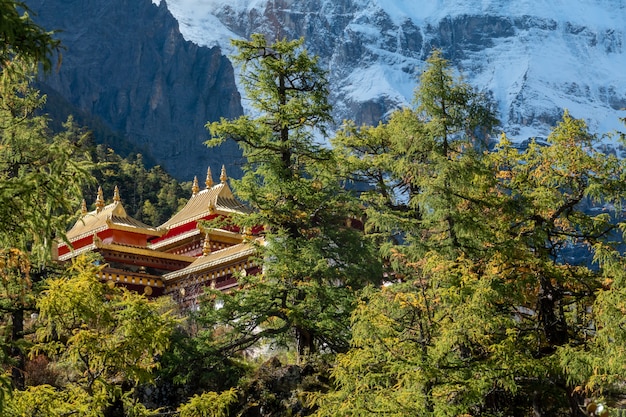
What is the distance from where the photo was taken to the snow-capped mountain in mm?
124375

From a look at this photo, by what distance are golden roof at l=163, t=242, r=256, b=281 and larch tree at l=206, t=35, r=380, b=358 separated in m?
6.14

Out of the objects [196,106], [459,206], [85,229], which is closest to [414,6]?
[196,106]

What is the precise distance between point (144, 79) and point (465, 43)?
6076 cm

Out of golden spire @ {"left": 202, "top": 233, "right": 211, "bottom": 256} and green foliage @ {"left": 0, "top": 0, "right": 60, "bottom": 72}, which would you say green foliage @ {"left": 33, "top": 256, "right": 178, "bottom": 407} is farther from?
golden spire @ {"left": 202, "top": 233, "right": 211, "bottom": 256}

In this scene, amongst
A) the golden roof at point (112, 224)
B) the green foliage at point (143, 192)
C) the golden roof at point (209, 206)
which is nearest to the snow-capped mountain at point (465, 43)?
the green foliage at point (143, 192)

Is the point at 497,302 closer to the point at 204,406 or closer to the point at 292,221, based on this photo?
the point at 204,406

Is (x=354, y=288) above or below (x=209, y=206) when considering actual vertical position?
below

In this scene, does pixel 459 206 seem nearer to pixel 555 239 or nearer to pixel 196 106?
pixel 555 239

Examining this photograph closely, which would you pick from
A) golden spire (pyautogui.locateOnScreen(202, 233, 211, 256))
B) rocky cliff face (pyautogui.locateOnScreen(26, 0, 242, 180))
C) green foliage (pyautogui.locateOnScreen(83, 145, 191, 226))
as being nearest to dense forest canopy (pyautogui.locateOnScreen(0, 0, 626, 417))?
golden spire (pyautogui.locateOnScreen(202, 233, 211, 256))

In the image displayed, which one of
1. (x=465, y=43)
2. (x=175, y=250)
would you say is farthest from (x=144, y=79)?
(x=175, y=250)

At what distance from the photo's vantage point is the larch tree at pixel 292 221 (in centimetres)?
1473

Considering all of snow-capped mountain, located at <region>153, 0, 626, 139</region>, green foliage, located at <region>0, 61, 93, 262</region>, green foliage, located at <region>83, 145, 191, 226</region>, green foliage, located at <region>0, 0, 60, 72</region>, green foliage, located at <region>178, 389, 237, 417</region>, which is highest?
snow-capped mountain, located at <region>153, 0, 626, 139</region>

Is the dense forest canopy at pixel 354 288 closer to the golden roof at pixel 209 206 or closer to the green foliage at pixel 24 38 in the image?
the green foliage at pixel 24 38

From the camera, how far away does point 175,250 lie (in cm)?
2762
